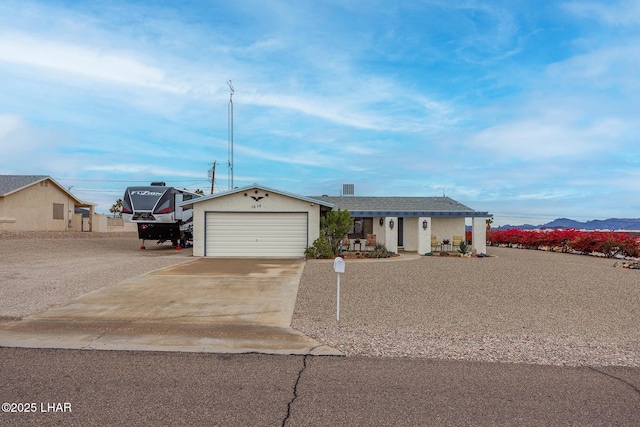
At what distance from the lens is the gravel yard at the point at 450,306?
6.38 metres

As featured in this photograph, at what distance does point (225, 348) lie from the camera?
20.5 ft

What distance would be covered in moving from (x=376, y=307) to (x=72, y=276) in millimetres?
8470

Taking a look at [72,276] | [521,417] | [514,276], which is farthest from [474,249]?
[521,417]

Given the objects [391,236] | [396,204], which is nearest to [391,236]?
[391,236]

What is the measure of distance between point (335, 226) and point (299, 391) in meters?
15.1

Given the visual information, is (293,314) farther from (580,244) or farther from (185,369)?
(580,244)

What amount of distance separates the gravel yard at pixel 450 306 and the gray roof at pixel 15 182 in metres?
15.7

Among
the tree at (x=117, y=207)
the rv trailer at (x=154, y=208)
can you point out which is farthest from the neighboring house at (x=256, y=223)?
the tree at (x=117, y=207)

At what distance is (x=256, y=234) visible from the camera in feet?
66.0

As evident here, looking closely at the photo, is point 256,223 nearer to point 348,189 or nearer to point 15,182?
point 348,189

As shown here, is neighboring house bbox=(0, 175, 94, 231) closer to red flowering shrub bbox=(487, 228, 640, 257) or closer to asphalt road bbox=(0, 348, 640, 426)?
asphalt road bbox=(0, 348, 640, 426)

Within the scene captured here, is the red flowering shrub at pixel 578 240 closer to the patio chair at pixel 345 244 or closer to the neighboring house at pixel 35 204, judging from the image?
the patio chair at pixel 345 244

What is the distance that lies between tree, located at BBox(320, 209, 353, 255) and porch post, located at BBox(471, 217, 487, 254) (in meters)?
7.30

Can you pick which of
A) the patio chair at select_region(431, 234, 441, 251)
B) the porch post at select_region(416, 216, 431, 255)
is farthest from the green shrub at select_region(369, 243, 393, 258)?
the patio chair at select_region(431, 234, 441, 251)
